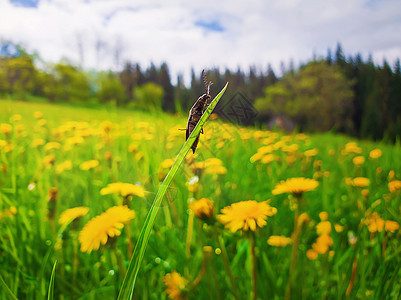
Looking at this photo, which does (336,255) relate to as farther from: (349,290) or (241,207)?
(241,207)

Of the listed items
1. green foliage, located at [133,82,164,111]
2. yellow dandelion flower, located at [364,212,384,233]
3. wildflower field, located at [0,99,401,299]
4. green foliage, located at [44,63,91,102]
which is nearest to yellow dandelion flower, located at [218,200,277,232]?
wildflower field, located at [0,99,401,299]

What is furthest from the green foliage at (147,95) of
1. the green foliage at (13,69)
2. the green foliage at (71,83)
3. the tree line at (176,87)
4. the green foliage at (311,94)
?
the green foliage at (311,94)

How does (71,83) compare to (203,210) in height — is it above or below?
above

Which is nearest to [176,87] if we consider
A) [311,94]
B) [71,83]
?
[71,83]

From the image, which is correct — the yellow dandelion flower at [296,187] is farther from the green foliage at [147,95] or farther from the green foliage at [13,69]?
the green foliage at [13,69]

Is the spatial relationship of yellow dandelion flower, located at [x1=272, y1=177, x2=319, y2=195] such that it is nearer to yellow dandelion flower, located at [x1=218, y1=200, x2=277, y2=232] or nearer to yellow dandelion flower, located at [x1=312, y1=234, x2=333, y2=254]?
yellow dandelion flower, located at [x1=218, y1=200, x2=277, y2=232]

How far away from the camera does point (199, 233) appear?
25 cm

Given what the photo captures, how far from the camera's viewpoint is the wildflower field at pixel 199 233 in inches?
8.5

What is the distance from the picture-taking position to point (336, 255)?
1.34 ft

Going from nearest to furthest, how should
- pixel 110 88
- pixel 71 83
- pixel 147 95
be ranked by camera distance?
pixel 147 95, pixel 110 88, pixel 71 83

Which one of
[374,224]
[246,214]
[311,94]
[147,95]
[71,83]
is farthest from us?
[311,94]

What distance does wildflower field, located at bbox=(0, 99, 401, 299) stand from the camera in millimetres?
215

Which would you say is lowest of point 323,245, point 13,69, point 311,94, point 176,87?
point 323,245

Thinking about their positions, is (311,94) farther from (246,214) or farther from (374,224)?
(246,214)
